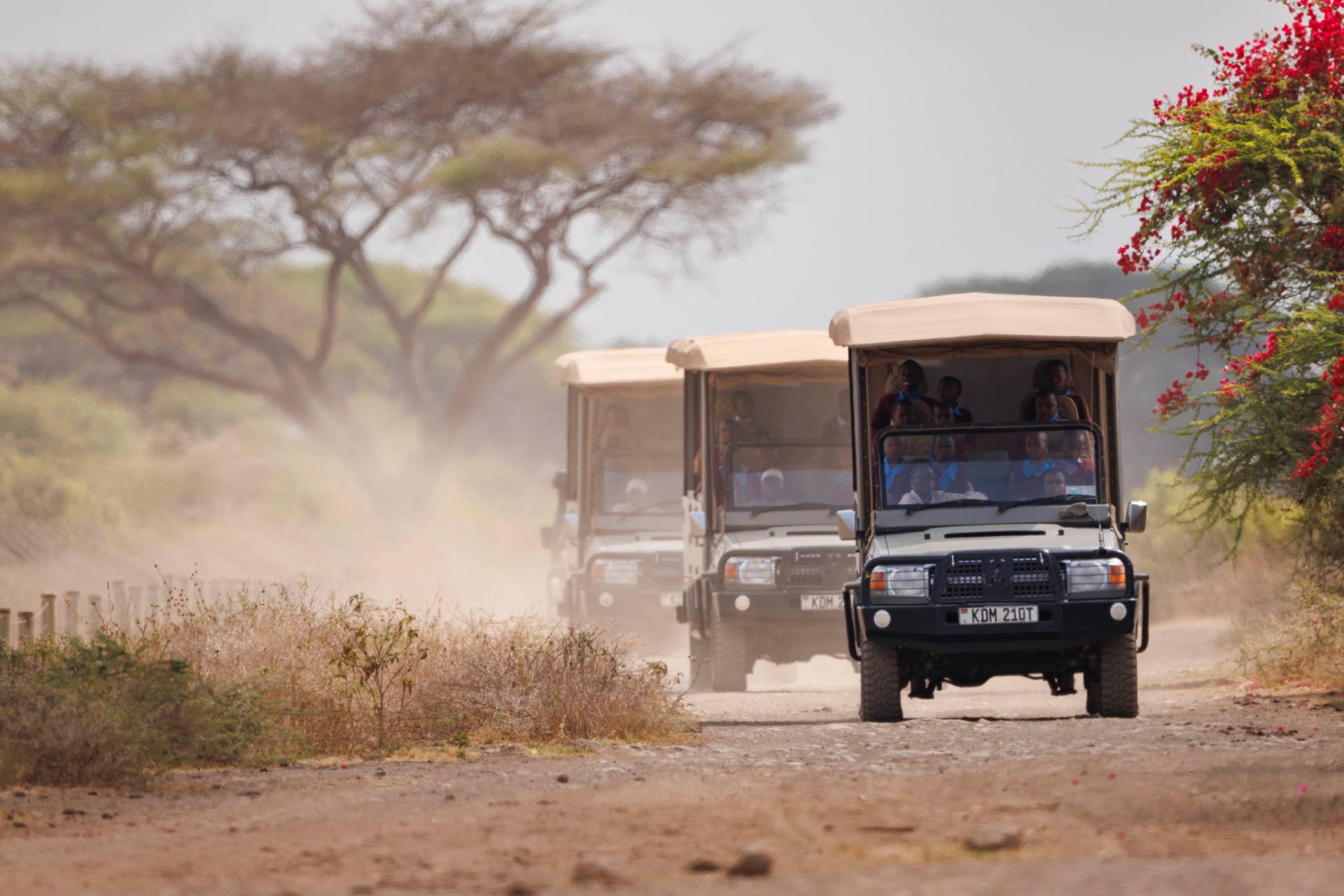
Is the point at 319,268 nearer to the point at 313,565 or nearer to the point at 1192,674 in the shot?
the point at 313,565

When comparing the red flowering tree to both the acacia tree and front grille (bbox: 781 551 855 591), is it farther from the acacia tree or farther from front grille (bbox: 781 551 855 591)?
the acacia tree

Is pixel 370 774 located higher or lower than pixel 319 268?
lower

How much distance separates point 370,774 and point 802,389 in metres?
9.21

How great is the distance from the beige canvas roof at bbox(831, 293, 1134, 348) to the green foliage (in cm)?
491

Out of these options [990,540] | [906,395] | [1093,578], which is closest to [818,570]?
[906,395]

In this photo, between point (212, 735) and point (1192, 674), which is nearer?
point (212, 735)

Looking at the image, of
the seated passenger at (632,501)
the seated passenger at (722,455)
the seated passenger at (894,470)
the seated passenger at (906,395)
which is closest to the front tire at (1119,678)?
the seated passenger at (894,470)

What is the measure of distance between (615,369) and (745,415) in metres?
3.47

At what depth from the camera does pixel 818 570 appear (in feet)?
54.0

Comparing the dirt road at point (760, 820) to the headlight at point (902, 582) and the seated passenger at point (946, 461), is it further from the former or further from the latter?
the seated passenger at point (946, 461)

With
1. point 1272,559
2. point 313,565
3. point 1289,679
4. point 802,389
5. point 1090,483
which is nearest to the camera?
point 1090,483

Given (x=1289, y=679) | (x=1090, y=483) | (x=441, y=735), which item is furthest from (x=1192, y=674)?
(x=441, y=735)

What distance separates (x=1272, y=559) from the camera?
22.8m

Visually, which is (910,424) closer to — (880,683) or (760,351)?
(880,683)
